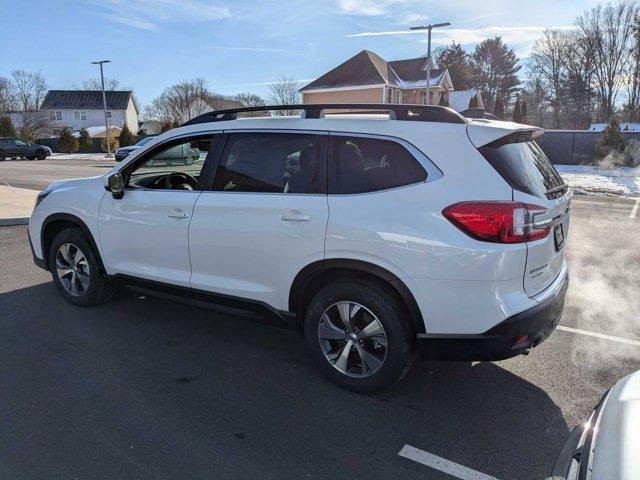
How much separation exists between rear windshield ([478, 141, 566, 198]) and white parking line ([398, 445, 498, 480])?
1.57 meters

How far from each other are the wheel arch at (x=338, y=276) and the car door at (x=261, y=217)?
0.19 feet

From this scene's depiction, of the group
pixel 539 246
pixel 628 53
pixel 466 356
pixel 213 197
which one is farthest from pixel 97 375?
pixel 628 53

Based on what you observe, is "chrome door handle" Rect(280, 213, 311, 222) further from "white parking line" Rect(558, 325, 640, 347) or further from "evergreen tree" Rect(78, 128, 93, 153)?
"evergreen tree" Rect(78, 128, 93, 153)

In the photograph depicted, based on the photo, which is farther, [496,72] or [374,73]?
[496,72]

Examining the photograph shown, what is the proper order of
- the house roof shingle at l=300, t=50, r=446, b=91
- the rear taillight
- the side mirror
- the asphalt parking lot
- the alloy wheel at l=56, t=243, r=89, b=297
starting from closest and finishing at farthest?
the asphalt parking lot
the rear taillight
the side mirror
the alloy wheel at l=56, t=243, r=89, b=297
the house roof shingle at l=300, t=50, r=446, b=91

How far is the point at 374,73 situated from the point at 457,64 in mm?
28446

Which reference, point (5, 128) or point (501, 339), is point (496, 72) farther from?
point (501, 339)

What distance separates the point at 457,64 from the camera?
61781mm

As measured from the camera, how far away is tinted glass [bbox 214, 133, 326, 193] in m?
3.41

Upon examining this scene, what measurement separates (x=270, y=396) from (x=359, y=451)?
805 millimetres

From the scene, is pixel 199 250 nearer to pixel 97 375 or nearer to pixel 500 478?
pixel 97 375

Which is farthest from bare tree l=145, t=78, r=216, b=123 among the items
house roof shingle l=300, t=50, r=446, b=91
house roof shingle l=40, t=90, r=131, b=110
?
house roof shingle l=300, t=50, r=446, b=91

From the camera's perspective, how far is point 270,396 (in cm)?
334

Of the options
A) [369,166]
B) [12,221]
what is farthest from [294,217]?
[12,221]
